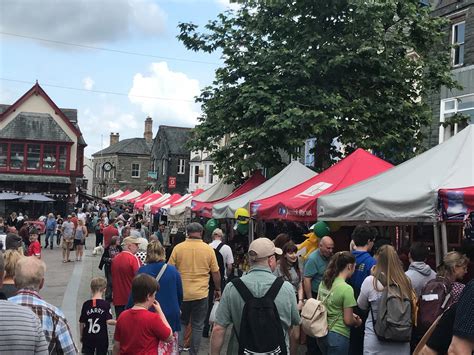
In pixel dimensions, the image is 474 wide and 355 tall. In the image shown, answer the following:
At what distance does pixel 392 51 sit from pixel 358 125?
248 centimetres

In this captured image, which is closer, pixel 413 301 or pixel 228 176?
pixel 413 301

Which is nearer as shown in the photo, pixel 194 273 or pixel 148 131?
pixel 194 273

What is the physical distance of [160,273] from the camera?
6891mm

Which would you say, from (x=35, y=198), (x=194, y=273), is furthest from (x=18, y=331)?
(x=35, y=198)

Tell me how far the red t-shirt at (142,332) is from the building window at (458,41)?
1895cm

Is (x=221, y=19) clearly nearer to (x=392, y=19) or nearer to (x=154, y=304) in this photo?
(x=392, y=19)

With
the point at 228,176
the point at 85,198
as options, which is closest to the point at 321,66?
the point at 228,176

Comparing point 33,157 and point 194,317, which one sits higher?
point 33,157

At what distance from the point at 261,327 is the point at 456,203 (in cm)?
318

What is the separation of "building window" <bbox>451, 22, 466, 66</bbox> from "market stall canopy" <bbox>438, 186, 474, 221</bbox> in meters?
16.0

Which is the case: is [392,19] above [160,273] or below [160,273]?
above

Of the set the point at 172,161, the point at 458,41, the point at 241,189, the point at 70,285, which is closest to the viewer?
the point at 70,285

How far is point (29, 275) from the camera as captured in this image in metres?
4.07

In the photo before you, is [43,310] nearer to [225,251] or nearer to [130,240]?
[130,240]
